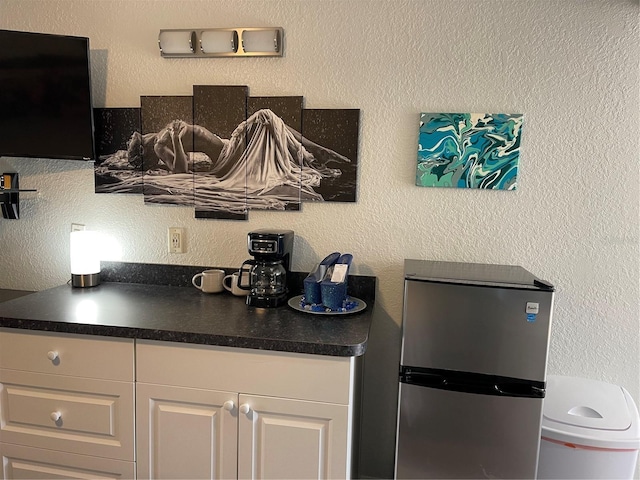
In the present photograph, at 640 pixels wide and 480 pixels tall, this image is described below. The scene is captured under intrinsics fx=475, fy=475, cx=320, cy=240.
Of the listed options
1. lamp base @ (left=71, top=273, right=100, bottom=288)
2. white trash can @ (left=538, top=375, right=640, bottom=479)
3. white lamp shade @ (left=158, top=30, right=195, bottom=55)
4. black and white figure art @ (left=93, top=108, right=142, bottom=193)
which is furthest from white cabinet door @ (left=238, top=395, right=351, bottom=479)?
white lamp shade @ (left=158, top=30, right=195, bottom=55)

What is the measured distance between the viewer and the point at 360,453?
2.21 meters

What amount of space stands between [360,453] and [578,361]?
105cm

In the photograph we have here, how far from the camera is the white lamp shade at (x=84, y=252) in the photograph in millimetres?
2162

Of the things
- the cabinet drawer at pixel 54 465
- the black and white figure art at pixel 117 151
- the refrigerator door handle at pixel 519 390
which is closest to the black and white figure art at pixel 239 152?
the black and white figure art at pixel 117 151

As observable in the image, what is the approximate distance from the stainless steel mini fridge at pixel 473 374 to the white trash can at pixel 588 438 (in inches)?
6.6

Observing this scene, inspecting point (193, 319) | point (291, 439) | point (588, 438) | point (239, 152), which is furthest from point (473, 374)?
point (239, 152)

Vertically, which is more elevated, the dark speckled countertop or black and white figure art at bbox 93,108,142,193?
black and white figure art at bbox 93,108,142,193

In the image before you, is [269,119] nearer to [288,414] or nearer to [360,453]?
[288,414]

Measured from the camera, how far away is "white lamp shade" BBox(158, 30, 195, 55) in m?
2.12

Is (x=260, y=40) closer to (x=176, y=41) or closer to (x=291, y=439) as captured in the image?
(x=176, y=41)

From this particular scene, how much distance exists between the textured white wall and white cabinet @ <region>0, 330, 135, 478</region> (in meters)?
0.68

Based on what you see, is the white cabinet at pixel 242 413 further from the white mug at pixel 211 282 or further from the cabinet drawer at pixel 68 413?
the white mug at pixel 211 282

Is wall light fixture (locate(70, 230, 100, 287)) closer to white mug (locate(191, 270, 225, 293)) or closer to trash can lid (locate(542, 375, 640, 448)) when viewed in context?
white mug (locate(191, 270, 225, 293))

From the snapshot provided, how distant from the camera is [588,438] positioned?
63.9 inches
